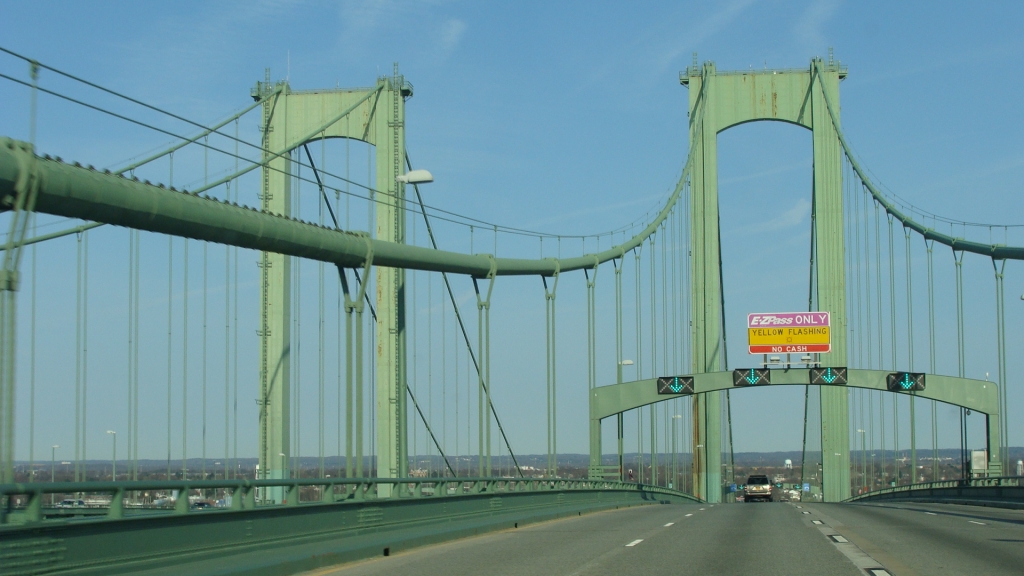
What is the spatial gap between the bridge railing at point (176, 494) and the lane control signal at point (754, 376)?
27.5 m

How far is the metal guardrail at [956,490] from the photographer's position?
1720 inches

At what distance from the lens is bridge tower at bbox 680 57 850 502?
6456cm

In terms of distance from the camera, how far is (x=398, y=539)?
19.0m

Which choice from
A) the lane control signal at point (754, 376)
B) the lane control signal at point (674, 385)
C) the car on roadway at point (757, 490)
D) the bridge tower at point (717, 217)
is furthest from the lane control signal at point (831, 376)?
the car on roadway at point (757, 490)

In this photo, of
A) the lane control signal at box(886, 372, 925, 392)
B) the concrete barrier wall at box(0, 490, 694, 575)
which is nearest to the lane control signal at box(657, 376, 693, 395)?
the lane control signal at box(886, 372, 925, 392)

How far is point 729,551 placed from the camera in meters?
17.8

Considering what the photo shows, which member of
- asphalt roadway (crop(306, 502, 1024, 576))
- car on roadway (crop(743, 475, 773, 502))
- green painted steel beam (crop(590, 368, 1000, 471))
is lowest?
car on roadway (crop(743, 475, 773, 502))

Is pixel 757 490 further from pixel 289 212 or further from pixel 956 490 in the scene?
pixel 289 212

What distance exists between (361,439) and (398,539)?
6.48 feet

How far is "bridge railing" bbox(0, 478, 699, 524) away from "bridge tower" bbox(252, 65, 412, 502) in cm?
1679

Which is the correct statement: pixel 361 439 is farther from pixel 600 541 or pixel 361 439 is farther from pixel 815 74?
pixel 815 74

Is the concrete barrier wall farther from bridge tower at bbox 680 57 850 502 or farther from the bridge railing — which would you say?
bridge tower at bbox 680 57 850 502

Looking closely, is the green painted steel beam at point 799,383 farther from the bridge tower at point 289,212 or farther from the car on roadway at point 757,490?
the car on roadway at point 757,490

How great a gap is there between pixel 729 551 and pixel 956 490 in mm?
38720
